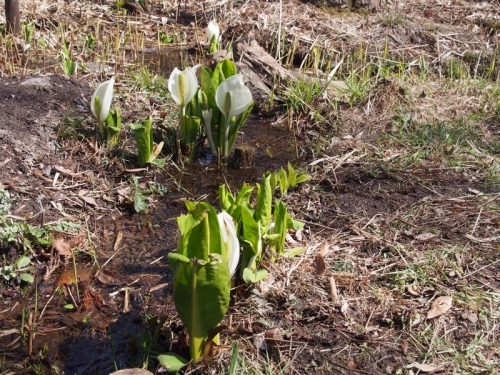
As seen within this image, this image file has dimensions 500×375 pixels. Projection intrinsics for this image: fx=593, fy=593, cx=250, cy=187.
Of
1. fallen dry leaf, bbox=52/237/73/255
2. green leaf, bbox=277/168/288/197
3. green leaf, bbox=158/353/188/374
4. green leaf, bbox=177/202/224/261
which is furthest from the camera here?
green leaf, bbox=277/168/288/197

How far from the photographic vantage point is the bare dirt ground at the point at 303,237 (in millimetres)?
2021

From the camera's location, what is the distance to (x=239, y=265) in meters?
2.24

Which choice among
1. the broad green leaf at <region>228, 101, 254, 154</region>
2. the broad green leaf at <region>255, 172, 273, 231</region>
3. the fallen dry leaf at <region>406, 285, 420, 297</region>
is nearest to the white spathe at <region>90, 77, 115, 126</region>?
the broad green leaf at <region>228, 101, 254, 154</region>

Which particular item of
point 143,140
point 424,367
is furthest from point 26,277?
point 424,367

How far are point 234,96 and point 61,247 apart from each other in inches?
45.1

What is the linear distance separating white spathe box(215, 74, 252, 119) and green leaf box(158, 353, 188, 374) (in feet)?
5.07

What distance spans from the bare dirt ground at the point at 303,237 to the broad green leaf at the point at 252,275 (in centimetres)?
11

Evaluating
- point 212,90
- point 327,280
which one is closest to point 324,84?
point 212,90

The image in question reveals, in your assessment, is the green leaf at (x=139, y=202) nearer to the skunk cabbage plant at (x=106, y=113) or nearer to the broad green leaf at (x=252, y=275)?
the skunk cabbage plant at (x=106, y=113)

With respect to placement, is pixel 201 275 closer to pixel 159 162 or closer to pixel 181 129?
pixel 159 162

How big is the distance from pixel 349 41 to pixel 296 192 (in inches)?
110

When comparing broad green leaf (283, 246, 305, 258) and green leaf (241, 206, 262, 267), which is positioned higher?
green leaf (241, 206, 262, 267)

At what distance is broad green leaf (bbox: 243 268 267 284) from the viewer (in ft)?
7.00

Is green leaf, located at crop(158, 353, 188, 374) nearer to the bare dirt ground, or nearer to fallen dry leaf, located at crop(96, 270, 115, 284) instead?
the bare dirt ground
